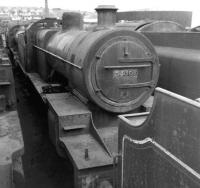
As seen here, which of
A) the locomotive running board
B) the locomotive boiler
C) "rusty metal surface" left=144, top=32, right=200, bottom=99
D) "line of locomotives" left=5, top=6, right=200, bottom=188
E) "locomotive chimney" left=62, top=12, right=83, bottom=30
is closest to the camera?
the locomotive running board

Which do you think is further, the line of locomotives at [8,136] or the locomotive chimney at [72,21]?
the locomotive chimney at [72,21]

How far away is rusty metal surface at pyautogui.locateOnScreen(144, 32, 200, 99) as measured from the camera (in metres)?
4.57

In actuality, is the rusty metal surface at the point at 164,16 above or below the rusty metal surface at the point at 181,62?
above

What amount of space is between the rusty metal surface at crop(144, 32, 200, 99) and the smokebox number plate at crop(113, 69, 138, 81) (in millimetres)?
916

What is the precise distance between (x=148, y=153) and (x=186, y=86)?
2691 millimetres

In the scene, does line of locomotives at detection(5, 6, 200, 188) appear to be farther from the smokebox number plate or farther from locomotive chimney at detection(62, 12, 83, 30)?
locomotive chimney at detection(62, 12, 83, 30)

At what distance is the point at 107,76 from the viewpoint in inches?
166

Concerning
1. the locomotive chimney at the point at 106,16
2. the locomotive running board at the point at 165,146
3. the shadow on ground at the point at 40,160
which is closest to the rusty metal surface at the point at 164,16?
the shadow on ground at the point at 40,160

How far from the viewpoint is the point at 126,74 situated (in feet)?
14.1

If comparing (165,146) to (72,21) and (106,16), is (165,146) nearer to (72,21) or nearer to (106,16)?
(106,16)

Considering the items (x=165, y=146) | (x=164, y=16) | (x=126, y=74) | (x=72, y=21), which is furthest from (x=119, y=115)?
(x=164, y=16)

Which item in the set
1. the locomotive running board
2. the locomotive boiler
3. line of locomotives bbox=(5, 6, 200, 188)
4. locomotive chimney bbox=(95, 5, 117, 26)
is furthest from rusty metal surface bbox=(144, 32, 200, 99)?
the locomotive running board

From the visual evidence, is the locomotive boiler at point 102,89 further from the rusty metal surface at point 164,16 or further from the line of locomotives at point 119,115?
the rusty metal surface at point 164,16

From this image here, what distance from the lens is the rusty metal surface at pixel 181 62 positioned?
457 cm
